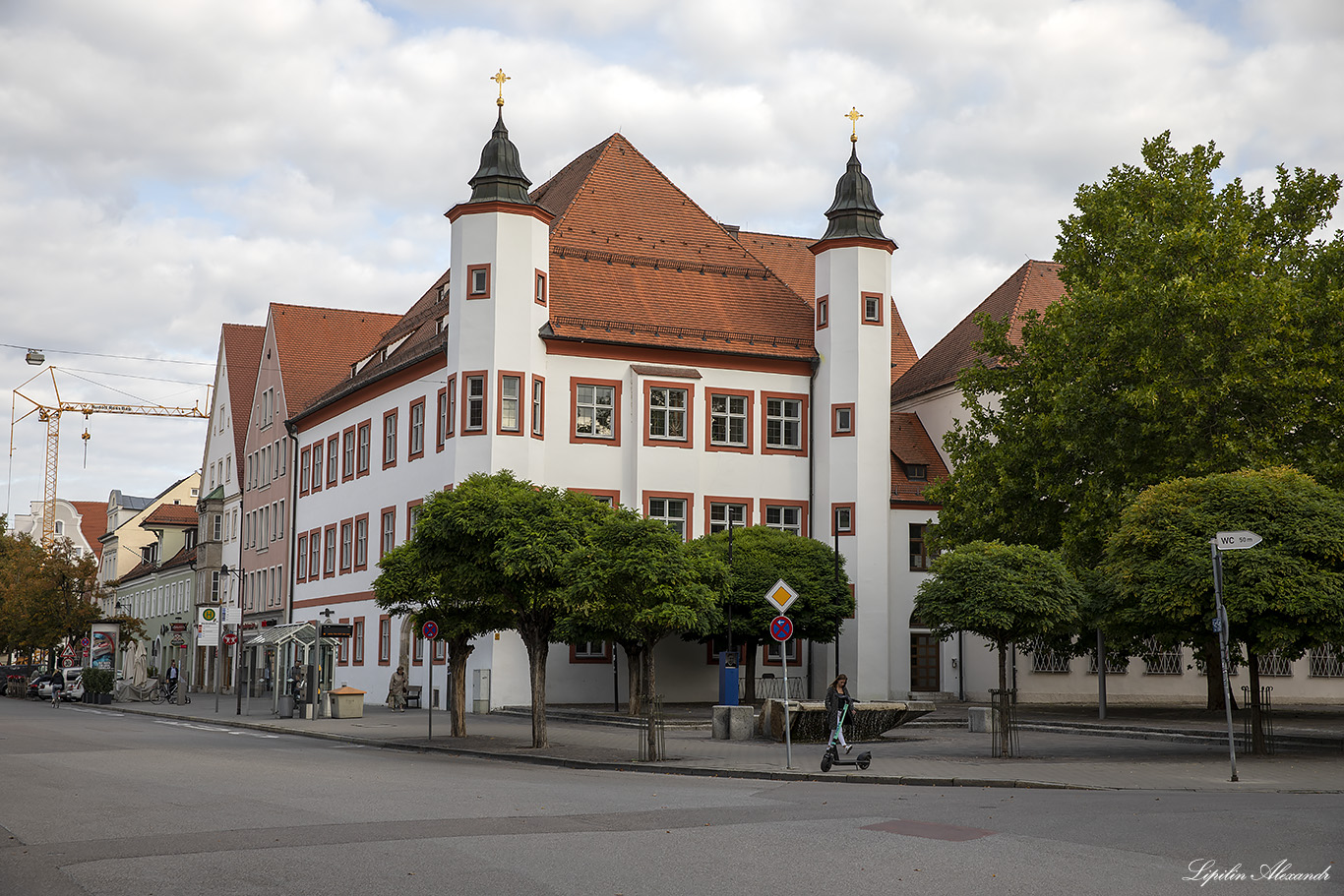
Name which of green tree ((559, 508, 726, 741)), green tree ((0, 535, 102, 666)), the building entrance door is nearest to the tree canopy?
green tree ((559, 508, 726, 741))

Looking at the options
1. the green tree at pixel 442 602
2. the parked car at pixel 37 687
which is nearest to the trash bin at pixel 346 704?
the green tree at pixel 442 602

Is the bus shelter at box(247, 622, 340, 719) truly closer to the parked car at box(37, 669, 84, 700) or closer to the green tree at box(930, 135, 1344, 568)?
the green tree at box(930, 135, 1344, 568)

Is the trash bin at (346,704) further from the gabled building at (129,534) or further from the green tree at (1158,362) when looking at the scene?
the gabled building at (129,534)

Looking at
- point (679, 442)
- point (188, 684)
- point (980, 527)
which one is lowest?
point (188, 684)

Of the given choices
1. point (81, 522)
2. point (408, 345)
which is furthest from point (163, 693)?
point (81, 522)

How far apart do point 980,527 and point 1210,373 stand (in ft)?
Answer: 23.2

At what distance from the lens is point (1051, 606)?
24.3 metres

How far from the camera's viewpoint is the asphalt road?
32.6 feet

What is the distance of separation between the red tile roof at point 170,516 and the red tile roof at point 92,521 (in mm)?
40581

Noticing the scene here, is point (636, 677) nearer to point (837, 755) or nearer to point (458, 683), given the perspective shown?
point (458, 683)

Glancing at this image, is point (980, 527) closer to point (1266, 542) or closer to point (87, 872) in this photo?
point (1266, 542)

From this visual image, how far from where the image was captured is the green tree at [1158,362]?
3269 centimetres

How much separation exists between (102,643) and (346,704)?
107ft

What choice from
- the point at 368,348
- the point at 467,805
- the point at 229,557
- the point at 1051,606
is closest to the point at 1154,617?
the point at 1051,606
